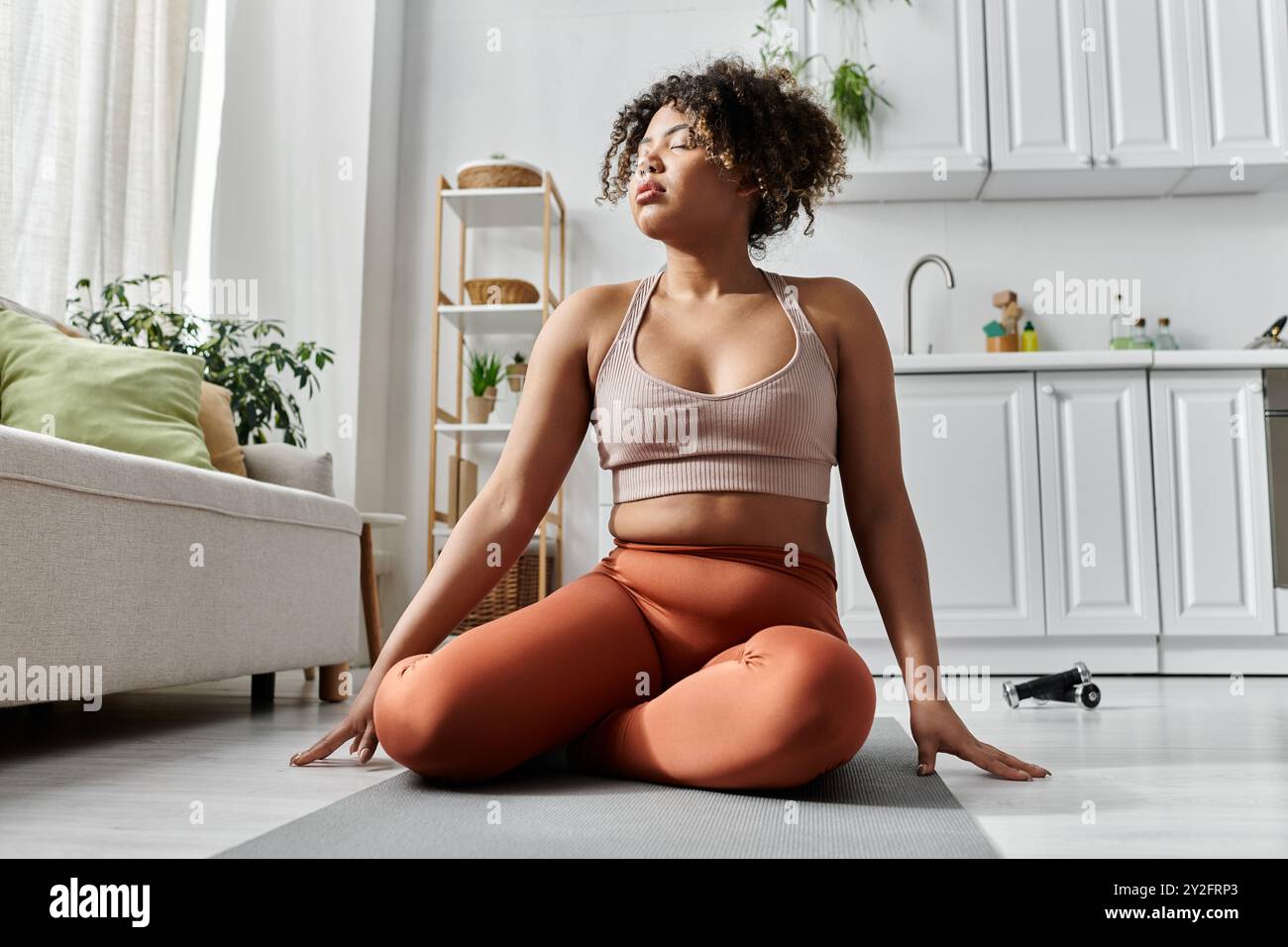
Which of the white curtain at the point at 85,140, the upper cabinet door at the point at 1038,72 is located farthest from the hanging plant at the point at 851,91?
the white curtain at the point at 85,140

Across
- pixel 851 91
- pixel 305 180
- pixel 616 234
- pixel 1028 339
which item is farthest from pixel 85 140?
pixel 1028 339

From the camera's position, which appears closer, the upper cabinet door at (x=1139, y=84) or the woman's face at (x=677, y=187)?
the woman's face at (x=677, y=187)

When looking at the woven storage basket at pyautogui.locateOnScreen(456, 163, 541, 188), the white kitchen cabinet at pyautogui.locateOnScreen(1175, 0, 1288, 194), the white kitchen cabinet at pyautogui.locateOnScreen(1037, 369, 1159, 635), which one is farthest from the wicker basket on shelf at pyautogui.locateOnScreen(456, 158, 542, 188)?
the white kitchen cabinet at pyautogui.locateOnScreen(1175, 0, 1288, 194)

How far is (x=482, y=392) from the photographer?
3592 millimetres

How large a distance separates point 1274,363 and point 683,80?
89.6 inches

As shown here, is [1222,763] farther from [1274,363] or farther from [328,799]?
[1274,363]

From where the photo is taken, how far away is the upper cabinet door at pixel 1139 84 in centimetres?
324

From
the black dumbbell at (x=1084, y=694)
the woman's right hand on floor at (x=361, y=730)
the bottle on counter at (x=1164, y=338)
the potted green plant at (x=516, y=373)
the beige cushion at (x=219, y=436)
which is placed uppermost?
the bottle on counter at (x=1164, y=338)

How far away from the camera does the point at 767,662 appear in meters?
1.03

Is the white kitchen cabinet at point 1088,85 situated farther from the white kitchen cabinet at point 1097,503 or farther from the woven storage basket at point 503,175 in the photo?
the woven storage basket at point 503,175

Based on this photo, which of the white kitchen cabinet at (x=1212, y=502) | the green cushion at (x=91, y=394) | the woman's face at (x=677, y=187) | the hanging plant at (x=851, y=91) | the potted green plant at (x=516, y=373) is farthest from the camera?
the potted green plant at (x=516, y=373)

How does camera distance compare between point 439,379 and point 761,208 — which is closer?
point 761,208

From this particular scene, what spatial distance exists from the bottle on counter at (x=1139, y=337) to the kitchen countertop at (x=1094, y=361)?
43cm
